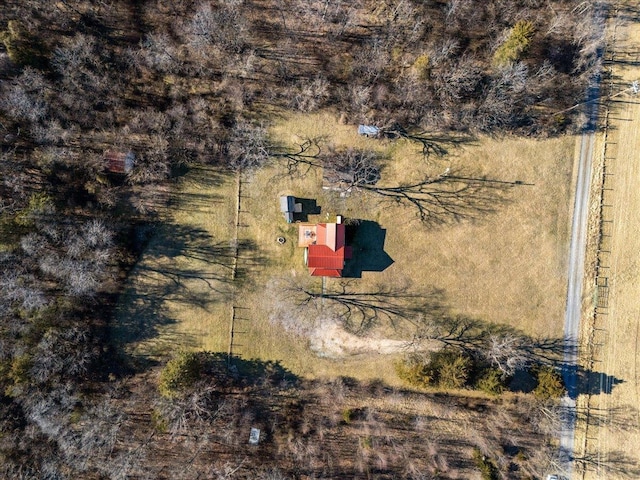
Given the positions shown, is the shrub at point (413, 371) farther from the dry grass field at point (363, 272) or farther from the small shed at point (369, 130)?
the small shed at point (369, 130)

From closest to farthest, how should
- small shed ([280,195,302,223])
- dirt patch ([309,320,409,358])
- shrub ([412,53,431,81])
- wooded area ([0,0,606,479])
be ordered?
1. shrub ([412,53,431,81])
2. wooded area ([0,0,606,479])
3. small shed ([280,195,302,223])
4. dirt patch ([309,320,409,358])

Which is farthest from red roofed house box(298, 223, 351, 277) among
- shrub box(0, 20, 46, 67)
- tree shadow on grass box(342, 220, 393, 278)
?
shrub box(0, 20, 46, 67)

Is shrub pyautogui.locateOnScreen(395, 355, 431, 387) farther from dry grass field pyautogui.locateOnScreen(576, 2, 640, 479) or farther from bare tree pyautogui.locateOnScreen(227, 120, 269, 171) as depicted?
bare tree pyautogui.locateOnScreen(227, 120, 269, 171)

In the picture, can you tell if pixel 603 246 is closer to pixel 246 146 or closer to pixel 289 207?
pixel 289 207

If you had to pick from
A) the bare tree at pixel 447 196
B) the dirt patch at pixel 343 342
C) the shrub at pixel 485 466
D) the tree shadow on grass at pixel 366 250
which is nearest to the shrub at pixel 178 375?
the dirt patch at pixel 343 342

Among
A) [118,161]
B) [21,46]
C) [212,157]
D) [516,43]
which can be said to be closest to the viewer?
[21,46]

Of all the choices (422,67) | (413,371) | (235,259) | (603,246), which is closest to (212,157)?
(235,259)
